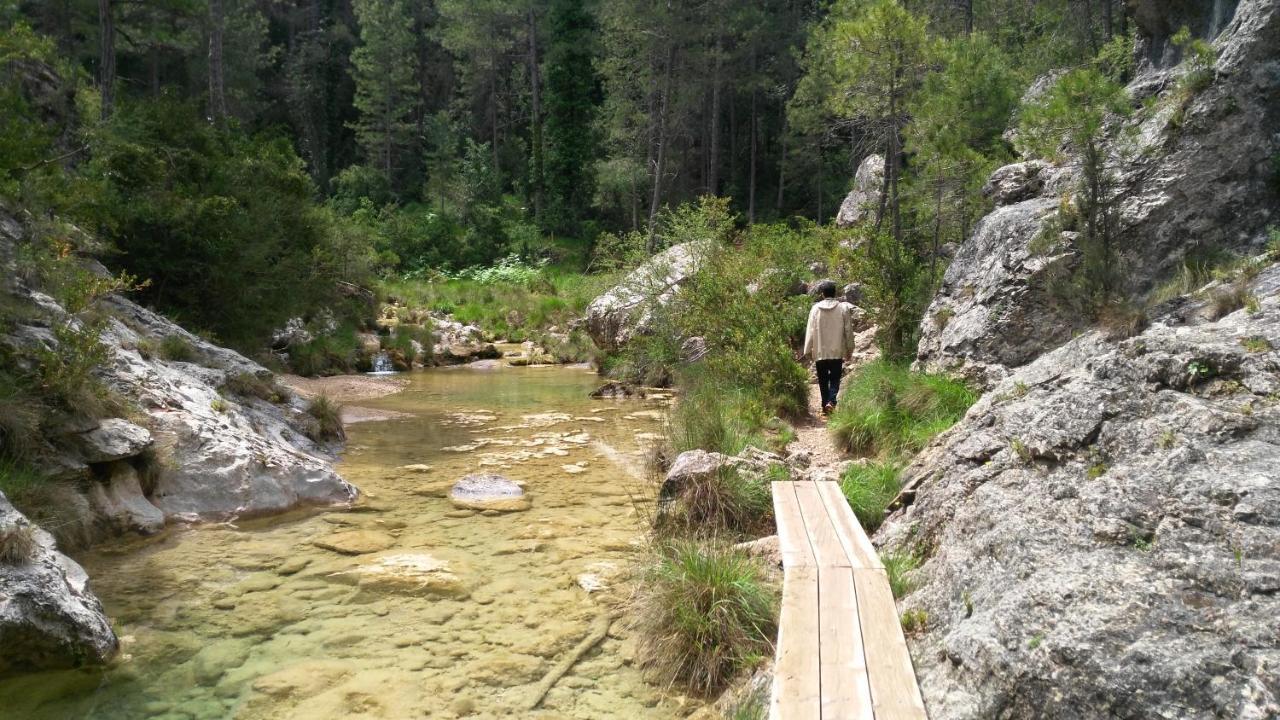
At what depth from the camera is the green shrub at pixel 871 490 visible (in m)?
5.84

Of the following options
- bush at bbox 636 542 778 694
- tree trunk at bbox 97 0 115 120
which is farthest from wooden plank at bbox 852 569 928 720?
tree trunk at bbox 97 0 115 120

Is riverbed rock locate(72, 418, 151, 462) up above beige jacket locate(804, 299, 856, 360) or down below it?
below

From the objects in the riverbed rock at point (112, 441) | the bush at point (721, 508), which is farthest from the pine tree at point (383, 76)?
the bush at point (721, 508)

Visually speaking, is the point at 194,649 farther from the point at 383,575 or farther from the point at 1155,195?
the point at 1155,195

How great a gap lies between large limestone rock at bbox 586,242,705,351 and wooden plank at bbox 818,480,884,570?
9.74m

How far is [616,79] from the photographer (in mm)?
31516

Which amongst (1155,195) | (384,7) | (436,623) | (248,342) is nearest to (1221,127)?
(1155,195)

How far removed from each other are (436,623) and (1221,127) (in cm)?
752

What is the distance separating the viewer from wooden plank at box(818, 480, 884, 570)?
419cm

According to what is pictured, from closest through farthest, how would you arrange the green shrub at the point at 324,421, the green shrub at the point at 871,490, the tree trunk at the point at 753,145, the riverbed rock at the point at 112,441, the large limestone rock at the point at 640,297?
the green shrub at the point at 871,490, the riverbed rock at the point at 112,441, the green shrub at the point at 324,421, the large limestone rock at the point at 640,297, the tree trunk at the point at 753,145

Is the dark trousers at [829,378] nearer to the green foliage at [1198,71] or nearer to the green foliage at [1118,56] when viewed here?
the green foliage at [1118,56]

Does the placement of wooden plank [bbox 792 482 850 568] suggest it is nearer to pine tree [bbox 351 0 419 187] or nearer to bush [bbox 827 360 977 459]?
bush [bbox 827 360 977 459]

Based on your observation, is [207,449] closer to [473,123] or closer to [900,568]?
[900,568]

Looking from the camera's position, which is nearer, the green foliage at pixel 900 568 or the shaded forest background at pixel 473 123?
the green foliage at pixel 900 568
